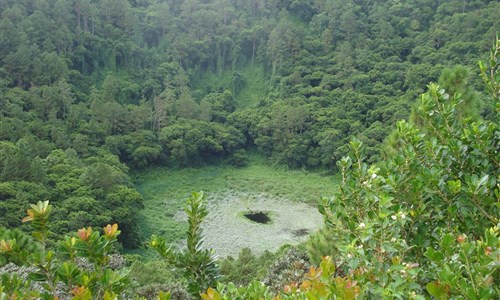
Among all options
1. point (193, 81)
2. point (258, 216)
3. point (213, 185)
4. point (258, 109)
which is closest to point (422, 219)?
point (258, 216)

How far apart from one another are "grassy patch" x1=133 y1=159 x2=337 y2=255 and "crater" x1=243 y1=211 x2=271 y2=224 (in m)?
2.07

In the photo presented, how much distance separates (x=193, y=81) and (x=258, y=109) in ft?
20.4

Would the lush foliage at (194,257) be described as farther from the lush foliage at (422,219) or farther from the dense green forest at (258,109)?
the lush foliage at (422,219)

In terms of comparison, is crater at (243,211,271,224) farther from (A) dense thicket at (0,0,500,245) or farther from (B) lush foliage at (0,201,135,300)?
(B) lush foliage at (0,201,135,300)

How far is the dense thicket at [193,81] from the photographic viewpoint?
17609 millimetres

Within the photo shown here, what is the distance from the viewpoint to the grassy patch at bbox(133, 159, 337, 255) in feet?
62.8

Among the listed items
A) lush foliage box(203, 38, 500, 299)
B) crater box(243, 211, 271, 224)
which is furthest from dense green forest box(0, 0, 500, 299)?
crater box(243, 211, 271, 224)

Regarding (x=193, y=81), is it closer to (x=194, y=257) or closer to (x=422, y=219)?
(x=194, y=257)

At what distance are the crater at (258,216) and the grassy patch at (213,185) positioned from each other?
207 cm

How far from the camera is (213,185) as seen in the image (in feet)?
74.5

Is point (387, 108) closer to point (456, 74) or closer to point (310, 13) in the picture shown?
point (310, 13)

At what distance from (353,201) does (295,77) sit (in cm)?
2795

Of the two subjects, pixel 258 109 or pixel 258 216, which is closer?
pixel 258 216

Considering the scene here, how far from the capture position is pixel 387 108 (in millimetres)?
24344
